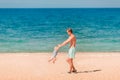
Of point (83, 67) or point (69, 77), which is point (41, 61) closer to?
point (83, 67)

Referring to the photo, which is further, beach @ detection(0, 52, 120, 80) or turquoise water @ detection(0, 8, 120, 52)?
turquoise water @ detection(0, 8, 120, 52)

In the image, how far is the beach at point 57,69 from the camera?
12516mm

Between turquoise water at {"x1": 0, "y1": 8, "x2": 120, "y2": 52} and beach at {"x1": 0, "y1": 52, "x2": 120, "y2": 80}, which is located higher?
turquoise water at {"x1": 0, "y1": 8, "x2": 120, "y2": 52}

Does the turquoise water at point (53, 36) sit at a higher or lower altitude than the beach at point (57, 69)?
higher

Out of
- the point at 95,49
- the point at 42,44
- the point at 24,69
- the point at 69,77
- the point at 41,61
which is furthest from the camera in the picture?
the point at 42,44

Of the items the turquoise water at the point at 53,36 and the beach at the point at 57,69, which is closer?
the beach at the point at 57,69

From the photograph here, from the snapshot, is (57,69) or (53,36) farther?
(53,36)

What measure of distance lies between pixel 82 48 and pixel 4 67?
10.4 m

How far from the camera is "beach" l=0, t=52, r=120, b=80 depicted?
493 inches

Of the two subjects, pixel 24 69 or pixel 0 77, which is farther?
pixel 24 69

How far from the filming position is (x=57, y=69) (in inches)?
554

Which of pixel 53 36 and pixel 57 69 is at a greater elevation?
pixel 53 36

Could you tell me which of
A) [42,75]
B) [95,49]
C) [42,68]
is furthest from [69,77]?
[95,49]

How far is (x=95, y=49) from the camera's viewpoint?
2408 centimetres
